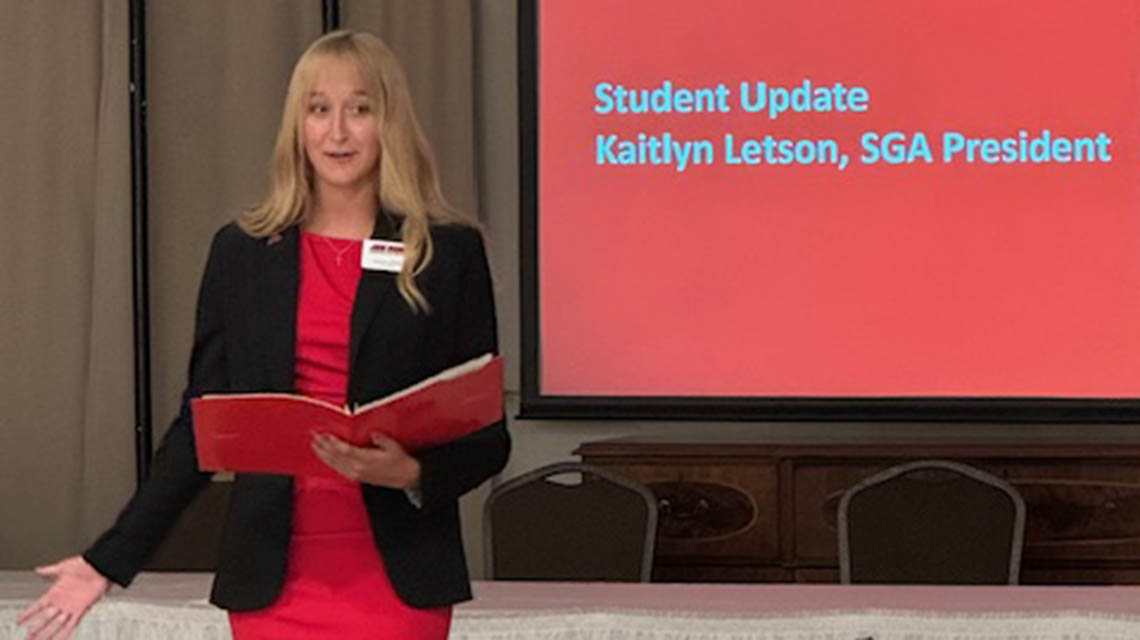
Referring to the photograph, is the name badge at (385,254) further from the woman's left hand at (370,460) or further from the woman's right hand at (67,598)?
the woman's right hand at (67,598)

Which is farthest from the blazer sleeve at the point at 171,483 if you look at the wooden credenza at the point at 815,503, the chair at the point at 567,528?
the wooden credenza at the point at 815,503

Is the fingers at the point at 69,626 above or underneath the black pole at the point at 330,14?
underneath

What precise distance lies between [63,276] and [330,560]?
4.12 meters

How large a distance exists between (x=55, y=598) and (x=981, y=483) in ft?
8.59

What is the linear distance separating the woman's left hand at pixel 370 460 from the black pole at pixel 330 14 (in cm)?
405

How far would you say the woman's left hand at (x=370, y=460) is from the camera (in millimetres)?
1923

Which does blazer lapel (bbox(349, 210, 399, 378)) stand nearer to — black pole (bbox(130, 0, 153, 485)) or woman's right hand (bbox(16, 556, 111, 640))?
woman's right hand (bbox(16, 556, 111, 640))

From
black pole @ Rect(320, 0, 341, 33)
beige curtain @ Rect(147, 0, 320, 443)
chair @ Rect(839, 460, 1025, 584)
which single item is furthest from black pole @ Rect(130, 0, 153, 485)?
chair @ Rect(839, 460, 1025, 584)

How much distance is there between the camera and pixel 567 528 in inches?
172

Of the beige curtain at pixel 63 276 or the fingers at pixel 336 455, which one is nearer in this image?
the fingers at pixel 336 455

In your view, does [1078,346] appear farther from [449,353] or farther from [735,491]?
[449,353]

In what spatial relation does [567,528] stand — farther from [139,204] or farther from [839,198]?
[139,204]

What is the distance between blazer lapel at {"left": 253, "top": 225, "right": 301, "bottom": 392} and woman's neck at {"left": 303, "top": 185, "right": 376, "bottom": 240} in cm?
4

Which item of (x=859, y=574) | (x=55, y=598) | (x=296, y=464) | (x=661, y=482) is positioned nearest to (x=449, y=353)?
(x=296, y=464)
